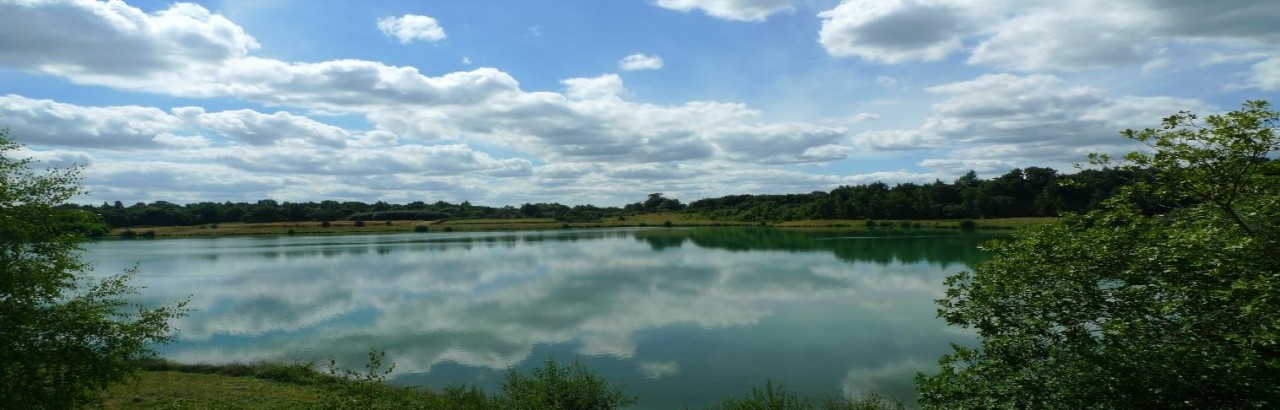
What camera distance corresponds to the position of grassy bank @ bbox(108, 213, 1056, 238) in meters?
101

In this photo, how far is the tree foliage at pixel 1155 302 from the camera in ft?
20.9

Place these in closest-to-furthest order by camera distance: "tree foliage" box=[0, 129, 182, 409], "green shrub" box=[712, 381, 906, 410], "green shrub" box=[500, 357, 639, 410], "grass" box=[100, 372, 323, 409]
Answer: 1. "tree foliage" box=[0, 129, 182, 409]
2. "green shrub" box=[712, 381, 906, 410]
3. "green shrub" box=[500, 357, 639, 410]
4. "grass" box=[100, 372, 323, 409]

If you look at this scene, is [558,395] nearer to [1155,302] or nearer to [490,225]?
[1155,302]

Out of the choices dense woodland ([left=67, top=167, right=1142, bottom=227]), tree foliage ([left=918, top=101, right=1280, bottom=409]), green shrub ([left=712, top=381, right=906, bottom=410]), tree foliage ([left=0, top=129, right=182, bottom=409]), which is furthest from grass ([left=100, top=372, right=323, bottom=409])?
dense woodland ([left=67, top=167, right=1142, bottom=227])

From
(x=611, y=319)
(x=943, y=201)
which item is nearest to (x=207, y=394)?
(x=611, y=319)

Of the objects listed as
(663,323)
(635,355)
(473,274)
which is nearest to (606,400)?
(635,355)

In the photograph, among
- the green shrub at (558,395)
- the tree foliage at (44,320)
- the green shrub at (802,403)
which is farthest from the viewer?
the green shrub at (558,395)

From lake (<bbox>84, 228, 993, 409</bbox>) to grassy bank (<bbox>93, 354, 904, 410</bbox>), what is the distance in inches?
63.8

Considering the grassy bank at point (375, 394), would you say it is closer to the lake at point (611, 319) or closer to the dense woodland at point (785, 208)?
the lake at point (611, 319)

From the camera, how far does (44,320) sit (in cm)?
930

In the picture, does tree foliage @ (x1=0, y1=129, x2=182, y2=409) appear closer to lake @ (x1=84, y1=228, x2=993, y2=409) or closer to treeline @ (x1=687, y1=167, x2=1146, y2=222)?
lake @ (x1=84, y1=228, x2=993, y2=409)

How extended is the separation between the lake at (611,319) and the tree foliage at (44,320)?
302 inches

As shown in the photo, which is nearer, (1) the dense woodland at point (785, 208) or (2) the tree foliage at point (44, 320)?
(2) the tree foliage at point (44, 320)

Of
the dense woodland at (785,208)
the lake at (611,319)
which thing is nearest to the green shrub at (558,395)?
the lake at (611,319)
